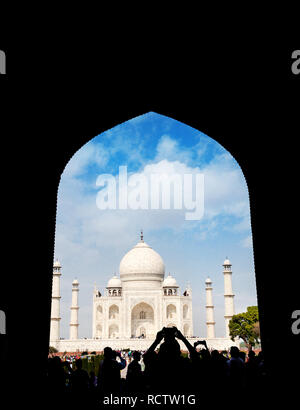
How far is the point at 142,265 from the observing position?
1421 inches

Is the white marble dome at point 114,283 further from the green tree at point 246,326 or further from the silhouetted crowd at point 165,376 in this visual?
the silhouetted crowd at point 165,376

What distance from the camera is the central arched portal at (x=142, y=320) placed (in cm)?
3378

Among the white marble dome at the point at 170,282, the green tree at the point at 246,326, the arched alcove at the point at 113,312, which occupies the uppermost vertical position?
the white marble dome at the point at 170,282

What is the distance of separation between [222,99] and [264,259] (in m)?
2.23

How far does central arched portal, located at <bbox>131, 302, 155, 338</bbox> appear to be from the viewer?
33.8 meters

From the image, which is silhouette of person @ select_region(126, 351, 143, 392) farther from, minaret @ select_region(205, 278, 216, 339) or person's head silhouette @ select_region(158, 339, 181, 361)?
minaret @ select_region(205, 278, 216, 339)

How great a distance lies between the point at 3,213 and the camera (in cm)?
410

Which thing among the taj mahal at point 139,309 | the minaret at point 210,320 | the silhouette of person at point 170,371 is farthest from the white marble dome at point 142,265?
the silhouette of person at point 170,371

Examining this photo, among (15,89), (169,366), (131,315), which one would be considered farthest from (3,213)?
(131,315)

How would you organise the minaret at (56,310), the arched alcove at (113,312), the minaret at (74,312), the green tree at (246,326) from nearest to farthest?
the green tree at (246,326) → the minaret at (56,310) → the minaret at (74,312) → the arched alcove at (113,312)
